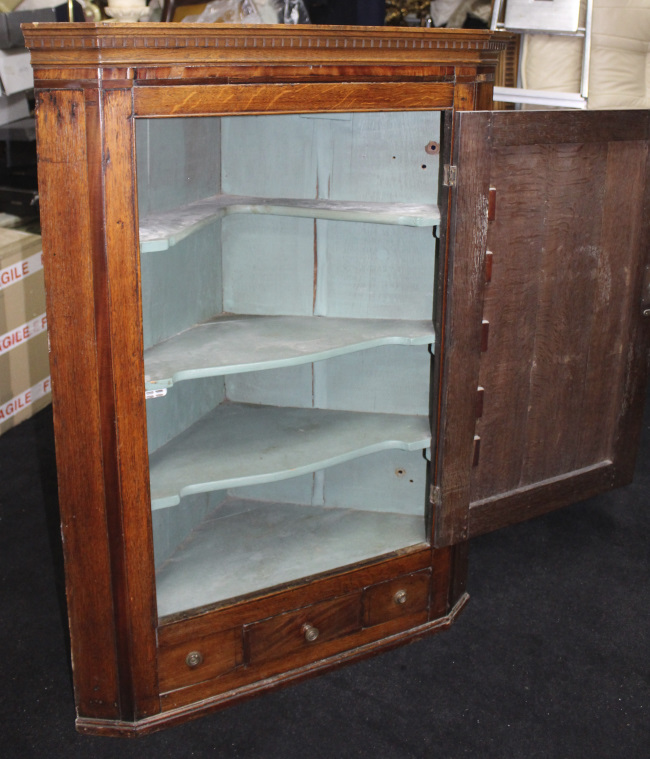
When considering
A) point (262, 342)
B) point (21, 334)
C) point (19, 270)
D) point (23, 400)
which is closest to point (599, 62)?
point (262, 342)

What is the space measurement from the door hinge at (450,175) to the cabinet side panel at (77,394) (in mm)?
800

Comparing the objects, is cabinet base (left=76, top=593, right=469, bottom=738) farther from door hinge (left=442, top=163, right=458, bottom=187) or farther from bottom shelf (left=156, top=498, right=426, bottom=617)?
door hinge (left=442, top=163, right=458, bottom=187)

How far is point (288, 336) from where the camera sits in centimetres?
226

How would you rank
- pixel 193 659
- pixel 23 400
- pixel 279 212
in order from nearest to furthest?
pixel 193 659 → pixel 279 212 → pixel 23 400

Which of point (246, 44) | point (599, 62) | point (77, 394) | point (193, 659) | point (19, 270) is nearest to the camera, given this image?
point (246, 44)

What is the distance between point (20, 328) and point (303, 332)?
1.86 meters

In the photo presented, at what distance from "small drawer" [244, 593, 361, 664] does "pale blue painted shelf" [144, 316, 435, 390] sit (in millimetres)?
649

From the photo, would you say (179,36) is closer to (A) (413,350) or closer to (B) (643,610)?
(A) (413,350)

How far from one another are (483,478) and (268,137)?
3.58 feet

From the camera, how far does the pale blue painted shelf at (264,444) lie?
2123 millimetres

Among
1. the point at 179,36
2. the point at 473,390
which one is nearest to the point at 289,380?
the point at 473,390

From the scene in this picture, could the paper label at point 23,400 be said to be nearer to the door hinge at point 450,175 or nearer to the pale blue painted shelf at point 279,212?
the pale blue painted shelf at point 279,212

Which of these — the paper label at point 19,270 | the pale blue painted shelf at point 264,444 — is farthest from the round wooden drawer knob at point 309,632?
the paper label at point 19,270

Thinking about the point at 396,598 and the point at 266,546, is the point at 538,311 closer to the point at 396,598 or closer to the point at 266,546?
the point at 396,598
